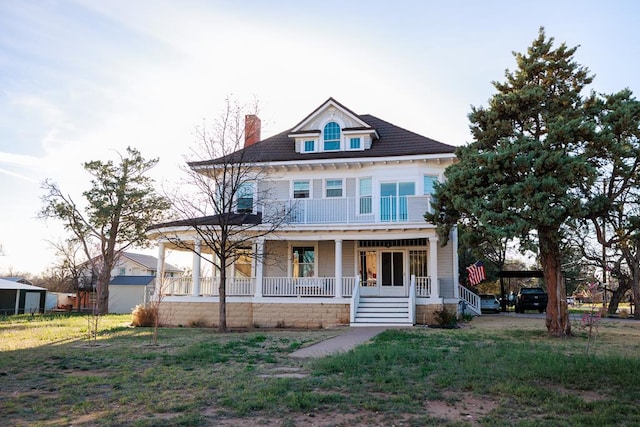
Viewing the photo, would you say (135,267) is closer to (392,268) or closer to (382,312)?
(392,268)

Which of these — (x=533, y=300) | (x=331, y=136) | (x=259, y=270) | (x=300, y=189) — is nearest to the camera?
(x=259, y=270)

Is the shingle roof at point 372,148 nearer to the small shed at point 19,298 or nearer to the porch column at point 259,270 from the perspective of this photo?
the porch column at point 259,270

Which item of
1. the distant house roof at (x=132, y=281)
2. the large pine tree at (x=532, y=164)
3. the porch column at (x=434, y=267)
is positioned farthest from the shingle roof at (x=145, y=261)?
the large pine tree at (x=532, y=164)

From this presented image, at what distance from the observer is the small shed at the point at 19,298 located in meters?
37.0

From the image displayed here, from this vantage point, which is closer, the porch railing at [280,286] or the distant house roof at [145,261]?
the porch railing at [280,286]

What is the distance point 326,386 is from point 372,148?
650 inches

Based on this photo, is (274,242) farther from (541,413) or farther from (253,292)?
(541,413)

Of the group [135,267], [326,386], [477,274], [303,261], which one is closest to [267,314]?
[303,261]

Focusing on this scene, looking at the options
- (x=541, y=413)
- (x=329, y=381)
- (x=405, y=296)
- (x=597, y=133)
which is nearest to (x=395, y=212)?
(x=405, y=296)

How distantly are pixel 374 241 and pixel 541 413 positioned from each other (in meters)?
16.8

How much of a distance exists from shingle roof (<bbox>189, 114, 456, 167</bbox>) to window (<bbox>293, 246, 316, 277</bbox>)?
403cm

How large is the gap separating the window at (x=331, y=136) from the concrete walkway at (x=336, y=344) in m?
9.37

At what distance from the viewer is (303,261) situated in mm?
23625

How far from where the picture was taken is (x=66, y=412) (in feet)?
22.2
